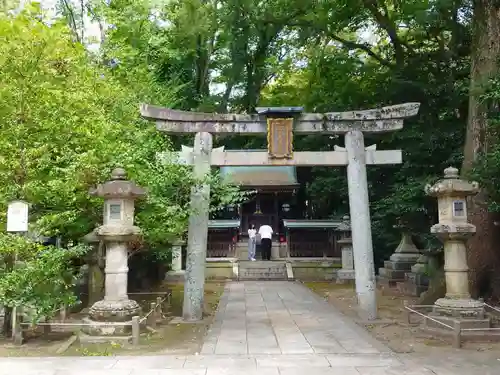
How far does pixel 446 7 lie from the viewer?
41.8 feet

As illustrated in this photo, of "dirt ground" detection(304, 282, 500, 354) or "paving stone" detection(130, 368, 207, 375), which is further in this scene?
"dirt ground" detection(304, 282, 500, 354)

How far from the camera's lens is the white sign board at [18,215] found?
25.0 ft

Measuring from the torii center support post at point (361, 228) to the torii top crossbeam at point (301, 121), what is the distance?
1.10ft

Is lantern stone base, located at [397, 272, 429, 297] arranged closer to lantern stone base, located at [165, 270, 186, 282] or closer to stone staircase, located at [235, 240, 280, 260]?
lantern stone base, located at [165, 270, 186, 282]

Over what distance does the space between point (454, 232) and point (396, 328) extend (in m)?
2.25

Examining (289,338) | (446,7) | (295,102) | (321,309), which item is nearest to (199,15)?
(295,102)

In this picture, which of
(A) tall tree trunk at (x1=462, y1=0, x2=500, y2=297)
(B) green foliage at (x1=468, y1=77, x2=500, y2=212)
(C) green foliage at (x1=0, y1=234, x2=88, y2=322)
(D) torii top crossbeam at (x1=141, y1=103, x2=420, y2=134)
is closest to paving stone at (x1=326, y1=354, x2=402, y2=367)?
(C) green foliage at (x1=0, y1=234, x2=88, y2=322)

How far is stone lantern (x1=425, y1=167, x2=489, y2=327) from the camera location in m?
9.10

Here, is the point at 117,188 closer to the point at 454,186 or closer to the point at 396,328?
the point at 396,328

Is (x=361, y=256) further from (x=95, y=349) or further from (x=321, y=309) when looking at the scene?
(x=95, y=349)

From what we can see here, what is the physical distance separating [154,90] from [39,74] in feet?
31.4

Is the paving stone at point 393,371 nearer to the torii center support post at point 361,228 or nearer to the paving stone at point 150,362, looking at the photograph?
the paving stone at point 150,362

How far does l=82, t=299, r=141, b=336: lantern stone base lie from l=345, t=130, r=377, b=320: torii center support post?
16.5 feet

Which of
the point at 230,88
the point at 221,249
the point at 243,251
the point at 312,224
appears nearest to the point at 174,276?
the point at 221,249
